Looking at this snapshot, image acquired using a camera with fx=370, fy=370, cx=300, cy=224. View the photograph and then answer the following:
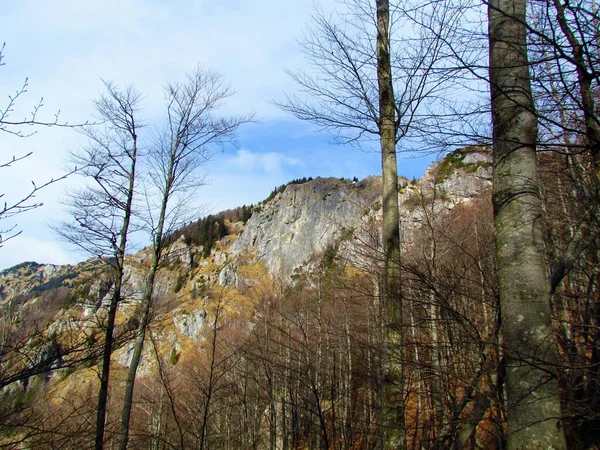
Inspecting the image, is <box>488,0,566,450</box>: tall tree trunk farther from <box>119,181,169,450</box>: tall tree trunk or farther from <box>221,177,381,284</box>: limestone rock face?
<box>221,177,381,284</box>: limestone rock face

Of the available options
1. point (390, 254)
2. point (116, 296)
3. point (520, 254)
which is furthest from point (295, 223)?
point (520, 254)

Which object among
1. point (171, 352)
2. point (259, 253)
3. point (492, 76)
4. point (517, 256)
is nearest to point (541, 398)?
point (517, 256)

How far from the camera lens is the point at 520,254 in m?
1.99

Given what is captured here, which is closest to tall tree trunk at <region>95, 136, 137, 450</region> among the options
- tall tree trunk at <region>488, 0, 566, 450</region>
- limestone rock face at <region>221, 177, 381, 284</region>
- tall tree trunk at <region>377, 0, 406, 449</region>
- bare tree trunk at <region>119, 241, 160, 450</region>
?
bare tree trunk at <region>119, 241, 160, 450</region>

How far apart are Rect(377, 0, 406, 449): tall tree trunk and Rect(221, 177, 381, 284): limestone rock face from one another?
6819cm

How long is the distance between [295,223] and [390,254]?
83489mm

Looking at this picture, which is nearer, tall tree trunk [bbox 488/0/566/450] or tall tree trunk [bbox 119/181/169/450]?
tall tree trunk [bbox 488/0/566/450]

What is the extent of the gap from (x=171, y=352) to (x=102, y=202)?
5789cm

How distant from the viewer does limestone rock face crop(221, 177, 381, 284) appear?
78.2 metres

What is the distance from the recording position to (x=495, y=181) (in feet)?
7.30

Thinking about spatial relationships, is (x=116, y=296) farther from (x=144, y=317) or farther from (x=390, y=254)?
(x=390, y=254)

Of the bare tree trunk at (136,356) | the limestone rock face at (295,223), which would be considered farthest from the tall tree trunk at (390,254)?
the limestone rock face at (295,223)

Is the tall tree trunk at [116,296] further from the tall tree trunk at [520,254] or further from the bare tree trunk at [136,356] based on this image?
the tall tree trunk at [520,254]

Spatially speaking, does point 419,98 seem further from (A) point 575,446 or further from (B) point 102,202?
(B) point 102,202
